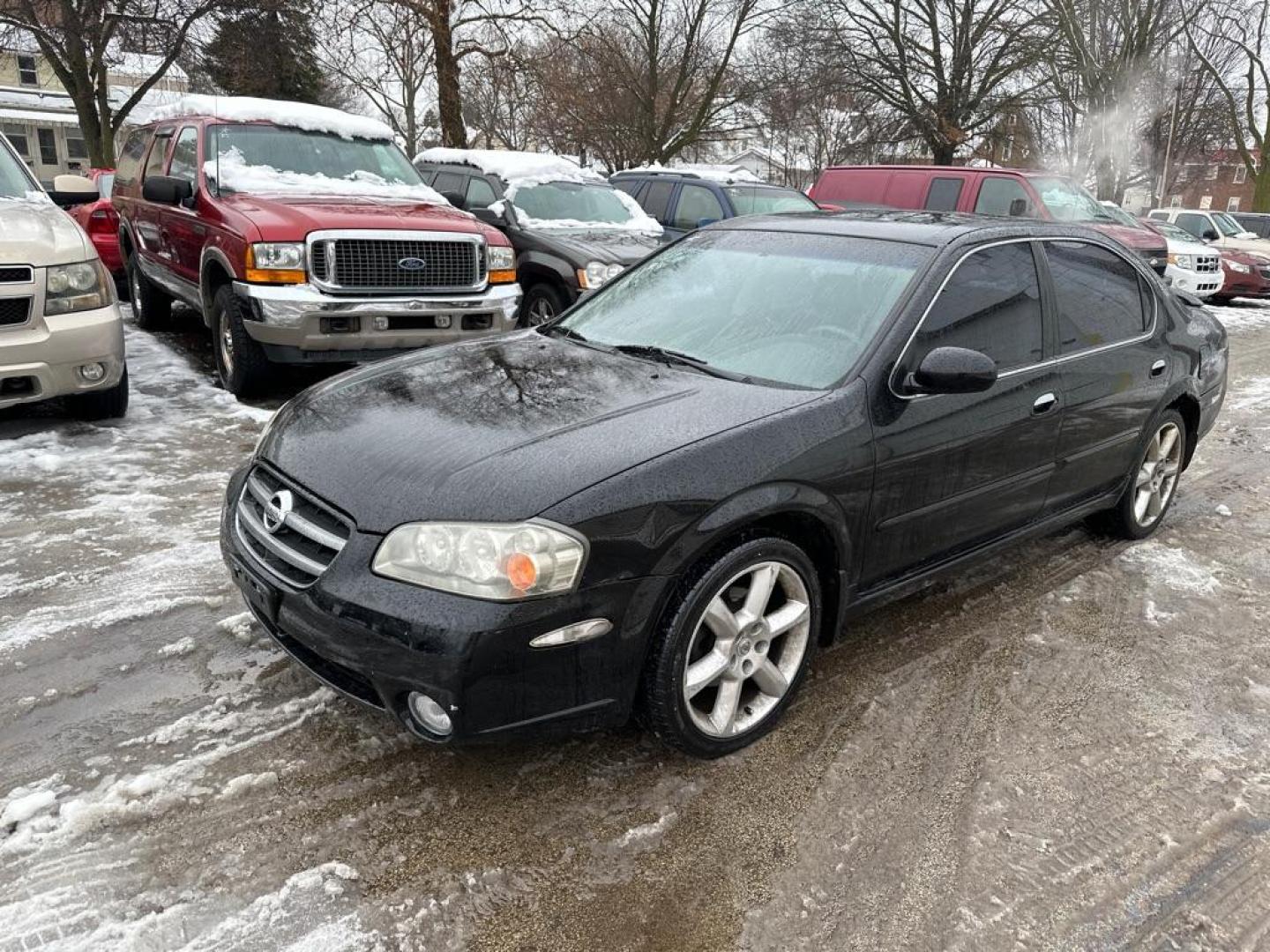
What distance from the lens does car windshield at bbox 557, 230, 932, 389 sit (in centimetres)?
320

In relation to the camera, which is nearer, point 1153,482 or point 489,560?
point 489,560

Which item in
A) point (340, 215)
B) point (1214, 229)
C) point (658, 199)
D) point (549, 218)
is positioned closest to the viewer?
point (340, 215)

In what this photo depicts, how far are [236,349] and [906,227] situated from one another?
4.63 metres

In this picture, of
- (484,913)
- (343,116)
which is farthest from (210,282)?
(484,913)

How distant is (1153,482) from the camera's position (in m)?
4.67

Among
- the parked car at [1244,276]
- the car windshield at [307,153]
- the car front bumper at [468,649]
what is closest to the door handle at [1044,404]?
the car front bumper at [468,649]

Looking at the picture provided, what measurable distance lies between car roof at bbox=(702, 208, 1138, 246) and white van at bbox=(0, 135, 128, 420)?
356 centimetres

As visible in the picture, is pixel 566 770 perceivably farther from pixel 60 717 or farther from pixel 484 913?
pixel 60 717

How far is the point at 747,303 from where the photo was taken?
138 inches

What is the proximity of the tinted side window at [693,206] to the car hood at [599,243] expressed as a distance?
1996mm

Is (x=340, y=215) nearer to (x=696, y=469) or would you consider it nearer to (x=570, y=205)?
(x=570, y=205)

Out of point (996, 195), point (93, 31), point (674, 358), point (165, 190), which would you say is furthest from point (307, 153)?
point (93, 31)

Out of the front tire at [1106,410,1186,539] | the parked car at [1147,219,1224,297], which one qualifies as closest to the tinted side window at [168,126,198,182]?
the front tire at [1106,410,1186,539]

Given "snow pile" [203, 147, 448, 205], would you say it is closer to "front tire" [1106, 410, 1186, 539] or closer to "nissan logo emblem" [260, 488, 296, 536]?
"nissan logo emblem" [260, 488, 296, 536]
